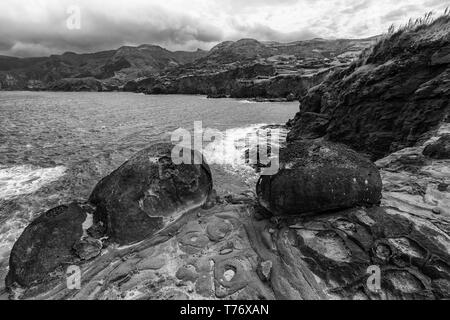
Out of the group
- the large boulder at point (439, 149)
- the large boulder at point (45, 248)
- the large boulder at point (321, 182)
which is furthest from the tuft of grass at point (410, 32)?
the large boulder at point (45, 248)

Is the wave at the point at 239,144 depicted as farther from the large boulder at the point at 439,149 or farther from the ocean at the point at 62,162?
the large boulder at the point at 439,149

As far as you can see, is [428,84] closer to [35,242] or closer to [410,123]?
[410,123]

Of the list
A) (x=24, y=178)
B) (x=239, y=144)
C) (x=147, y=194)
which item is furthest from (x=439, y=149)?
(x=24, y=178)

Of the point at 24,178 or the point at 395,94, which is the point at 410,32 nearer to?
the point at 395,94

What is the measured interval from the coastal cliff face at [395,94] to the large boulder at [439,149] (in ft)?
8.83

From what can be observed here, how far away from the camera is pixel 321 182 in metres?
7.35

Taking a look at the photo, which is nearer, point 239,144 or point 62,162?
point 62,162

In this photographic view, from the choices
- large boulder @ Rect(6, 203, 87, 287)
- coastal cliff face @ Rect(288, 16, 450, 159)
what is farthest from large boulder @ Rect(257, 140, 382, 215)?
coastal cliff face @ Rect(288, 16, 450, 159)

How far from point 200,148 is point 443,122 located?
14446 mm

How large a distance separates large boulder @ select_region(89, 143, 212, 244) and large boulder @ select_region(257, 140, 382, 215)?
9.54 feet

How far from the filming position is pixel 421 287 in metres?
5.10

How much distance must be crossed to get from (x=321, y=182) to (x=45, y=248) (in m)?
7.71

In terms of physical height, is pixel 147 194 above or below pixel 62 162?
above

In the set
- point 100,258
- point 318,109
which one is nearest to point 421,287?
point 100,258
